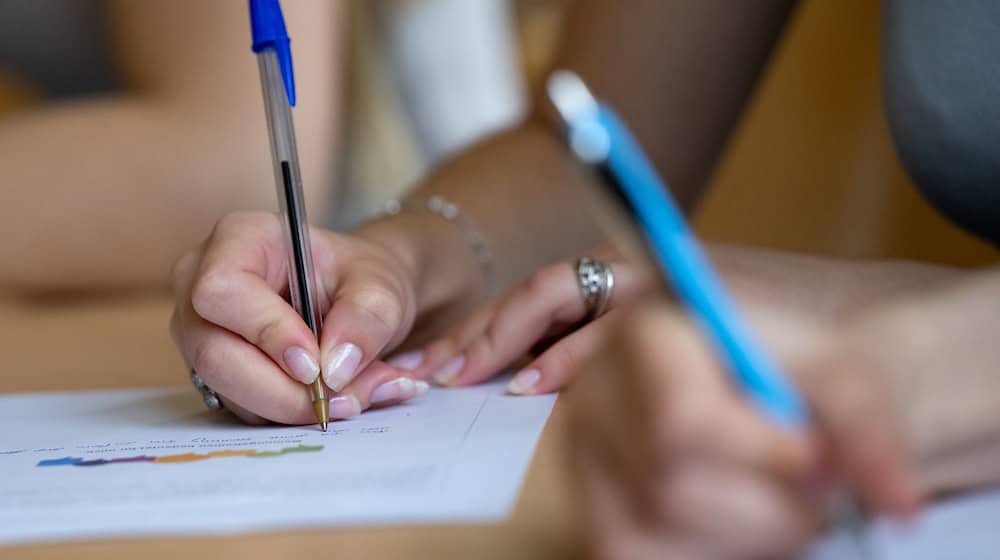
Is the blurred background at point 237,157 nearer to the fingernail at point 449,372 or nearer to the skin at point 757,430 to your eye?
the fingernail at point 449,372

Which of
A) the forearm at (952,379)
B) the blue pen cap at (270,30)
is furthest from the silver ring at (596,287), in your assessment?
the forearm at (952,379)

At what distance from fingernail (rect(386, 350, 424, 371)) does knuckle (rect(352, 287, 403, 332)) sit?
0.22 feet

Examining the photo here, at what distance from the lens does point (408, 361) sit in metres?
0.68

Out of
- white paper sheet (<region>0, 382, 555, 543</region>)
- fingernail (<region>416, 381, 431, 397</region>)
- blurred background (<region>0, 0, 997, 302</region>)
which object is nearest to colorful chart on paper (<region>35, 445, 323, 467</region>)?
white paper sheet (<region>0, 382, 555, 543</region>)

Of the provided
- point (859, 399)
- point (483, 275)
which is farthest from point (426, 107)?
point (859, 399)

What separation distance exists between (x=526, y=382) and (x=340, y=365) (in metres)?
0.11

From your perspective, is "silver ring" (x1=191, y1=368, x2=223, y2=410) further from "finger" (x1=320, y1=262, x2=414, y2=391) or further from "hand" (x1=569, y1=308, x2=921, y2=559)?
"hand" (x1=569, y1=308, x2=921, y2=559)

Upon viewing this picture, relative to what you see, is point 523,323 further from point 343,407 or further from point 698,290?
point 698,290

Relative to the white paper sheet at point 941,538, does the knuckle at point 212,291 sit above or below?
above

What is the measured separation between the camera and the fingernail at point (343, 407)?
22.5 inches

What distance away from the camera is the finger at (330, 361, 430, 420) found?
573 millimetres

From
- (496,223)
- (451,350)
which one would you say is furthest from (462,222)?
(451,350)

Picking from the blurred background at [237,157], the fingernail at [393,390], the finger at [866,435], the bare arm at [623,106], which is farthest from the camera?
the blurred background at [237,157]

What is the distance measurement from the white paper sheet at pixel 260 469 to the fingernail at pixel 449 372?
13mm
